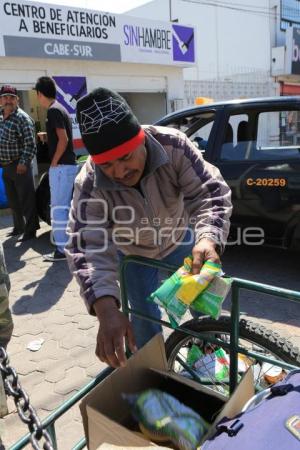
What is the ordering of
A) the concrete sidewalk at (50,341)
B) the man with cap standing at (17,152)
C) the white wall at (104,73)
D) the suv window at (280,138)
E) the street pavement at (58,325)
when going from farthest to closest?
the white wall at (104,73)
the man with cap standing at (17,152)
the suv window at (280,138)
the street pavement at (58,325)
the concrete sidewalk at (50,341)

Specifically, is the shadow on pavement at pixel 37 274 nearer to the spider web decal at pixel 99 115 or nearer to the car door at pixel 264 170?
the car door at pixel 264 170

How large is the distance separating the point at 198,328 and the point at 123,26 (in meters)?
9.24

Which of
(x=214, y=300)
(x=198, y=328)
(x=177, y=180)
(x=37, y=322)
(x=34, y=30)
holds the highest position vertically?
(x=34, y=30)

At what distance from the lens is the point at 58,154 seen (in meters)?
4.91

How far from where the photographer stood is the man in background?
486 centimetres

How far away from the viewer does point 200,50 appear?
21422 millimetres

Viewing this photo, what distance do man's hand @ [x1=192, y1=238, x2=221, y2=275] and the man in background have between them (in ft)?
11.9

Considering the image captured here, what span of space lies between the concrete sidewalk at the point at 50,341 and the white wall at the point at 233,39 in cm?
1809

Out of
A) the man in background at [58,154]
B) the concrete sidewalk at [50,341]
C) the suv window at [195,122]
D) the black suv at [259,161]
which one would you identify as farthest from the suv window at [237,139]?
the concrete sidewalk at [50,341]

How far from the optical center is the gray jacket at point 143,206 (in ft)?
5.46

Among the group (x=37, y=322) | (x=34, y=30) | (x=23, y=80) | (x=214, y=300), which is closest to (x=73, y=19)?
(x=34, y=30)

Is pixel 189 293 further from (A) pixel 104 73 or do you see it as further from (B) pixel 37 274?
(A) pixel 104 73

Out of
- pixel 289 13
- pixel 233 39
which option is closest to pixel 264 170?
pixel 233 39

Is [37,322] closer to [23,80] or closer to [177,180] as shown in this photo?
[177,180]
